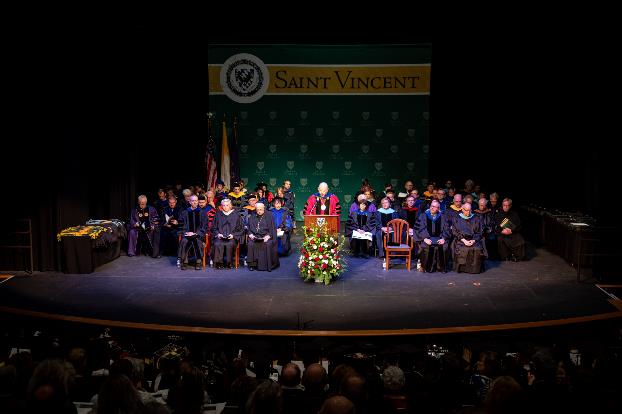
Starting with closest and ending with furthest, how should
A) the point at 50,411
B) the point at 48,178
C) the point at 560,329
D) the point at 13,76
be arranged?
the point at 50,411, the point at 560,329, the point at 13,76, the point at 48,178

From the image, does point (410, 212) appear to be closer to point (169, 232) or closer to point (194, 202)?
point (194, 202)

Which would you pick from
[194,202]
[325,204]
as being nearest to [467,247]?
[325,204]

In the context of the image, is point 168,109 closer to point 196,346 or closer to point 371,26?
point 371,26

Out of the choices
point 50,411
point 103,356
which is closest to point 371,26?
point 103,356

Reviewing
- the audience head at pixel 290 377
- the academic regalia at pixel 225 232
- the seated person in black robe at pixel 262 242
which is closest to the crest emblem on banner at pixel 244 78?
the academic regalia at pixel 225 232

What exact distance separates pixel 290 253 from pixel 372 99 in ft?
19.5

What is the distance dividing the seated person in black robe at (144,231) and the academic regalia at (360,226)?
13.5 feet

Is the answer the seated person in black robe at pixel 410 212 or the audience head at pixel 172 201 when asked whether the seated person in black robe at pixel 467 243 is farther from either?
the audience head at pixel 172 201

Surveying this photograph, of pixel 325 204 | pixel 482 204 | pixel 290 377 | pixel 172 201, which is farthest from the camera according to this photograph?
pixel 325 204

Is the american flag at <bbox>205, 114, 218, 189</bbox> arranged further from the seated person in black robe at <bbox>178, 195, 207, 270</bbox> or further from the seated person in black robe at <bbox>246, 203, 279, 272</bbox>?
the seated person in black robe at <bbox>246, 203, 279, 272</bbox>

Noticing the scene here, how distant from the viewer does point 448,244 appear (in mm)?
11719

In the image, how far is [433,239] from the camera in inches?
456

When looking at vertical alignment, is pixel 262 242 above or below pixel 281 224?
below

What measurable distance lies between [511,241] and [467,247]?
1537mm
